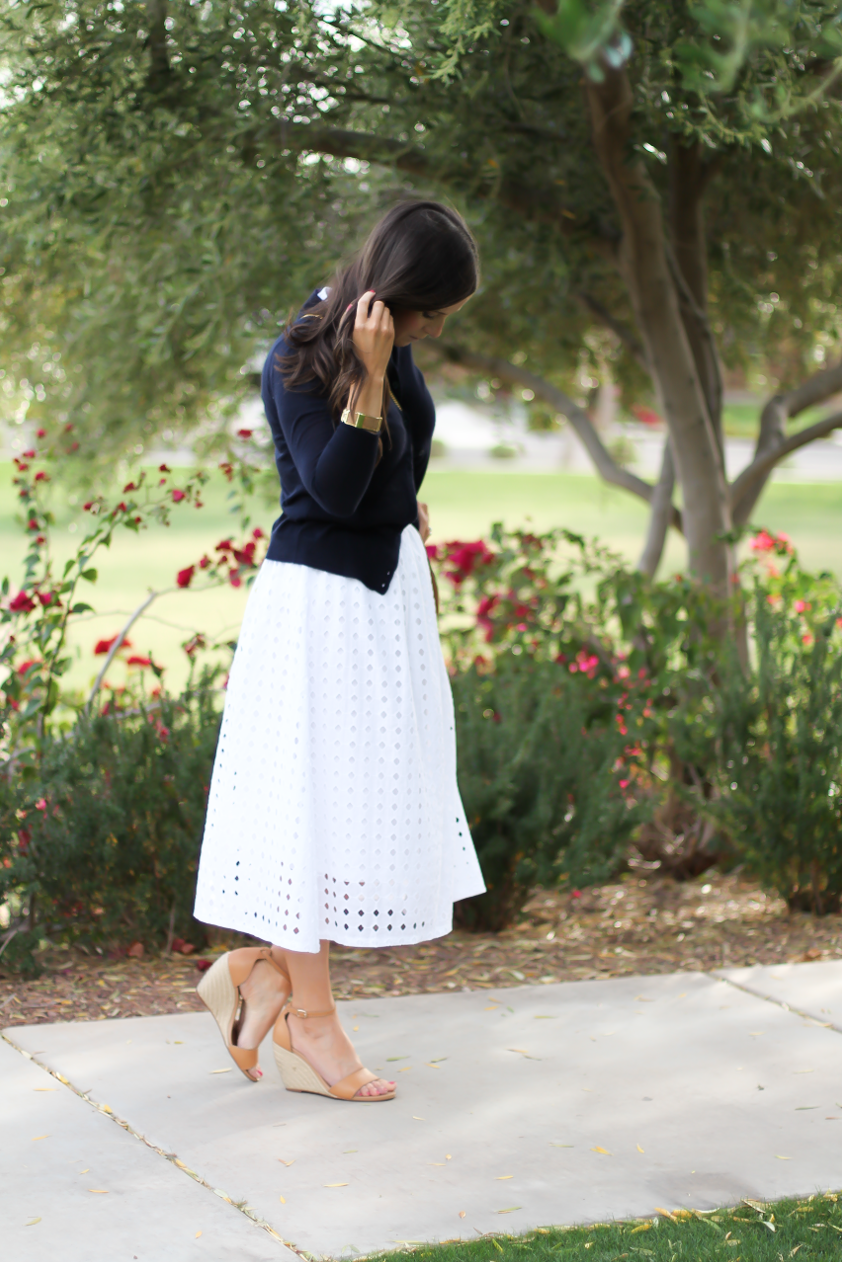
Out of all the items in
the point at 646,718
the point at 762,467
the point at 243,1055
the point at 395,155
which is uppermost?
the point at 395,155

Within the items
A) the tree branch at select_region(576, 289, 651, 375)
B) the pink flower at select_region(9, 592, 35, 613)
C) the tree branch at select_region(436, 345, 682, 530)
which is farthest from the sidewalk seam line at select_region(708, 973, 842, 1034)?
the tree branch at select_region(576, 289, 651, 375)

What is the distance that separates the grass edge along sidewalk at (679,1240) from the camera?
84.4 inches

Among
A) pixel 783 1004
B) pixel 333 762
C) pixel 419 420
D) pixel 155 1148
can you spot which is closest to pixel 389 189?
pixel 419 420

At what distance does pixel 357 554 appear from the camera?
2.62m

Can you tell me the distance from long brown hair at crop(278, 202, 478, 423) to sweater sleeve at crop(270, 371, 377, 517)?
33 mm

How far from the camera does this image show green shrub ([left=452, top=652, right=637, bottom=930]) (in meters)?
4.01

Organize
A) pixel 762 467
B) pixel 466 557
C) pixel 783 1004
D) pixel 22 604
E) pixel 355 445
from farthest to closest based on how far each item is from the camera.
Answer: pixel 762 467
pixel 466 557
pixel 22 604
pixel 783 1004
pixel 355 445

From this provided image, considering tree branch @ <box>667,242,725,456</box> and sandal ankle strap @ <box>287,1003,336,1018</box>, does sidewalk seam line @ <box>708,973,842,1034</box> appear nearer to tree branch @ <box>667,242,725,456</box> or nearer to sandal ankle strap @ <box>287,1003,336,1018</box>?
sandal ankle strap @ <box>287,1003,336,1018</box>

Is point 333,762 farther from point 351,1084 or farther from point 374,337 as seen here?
point 374,337

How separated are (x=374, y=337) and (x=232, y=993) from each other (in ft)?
4.65

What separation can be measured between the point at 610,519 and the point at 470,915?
20.7m

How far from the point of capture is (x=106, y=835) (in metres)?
3.62

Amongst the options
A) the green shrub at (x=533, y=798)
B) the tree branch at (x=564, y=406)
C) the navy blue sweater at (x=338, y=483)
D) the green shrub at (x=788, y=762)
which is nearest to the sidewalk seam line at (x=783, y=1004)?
the green shrub at (x=533, y=798)

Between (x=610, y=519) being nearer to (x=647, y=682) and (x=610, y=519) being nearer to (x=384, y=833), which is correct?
(x=647, y=682)
